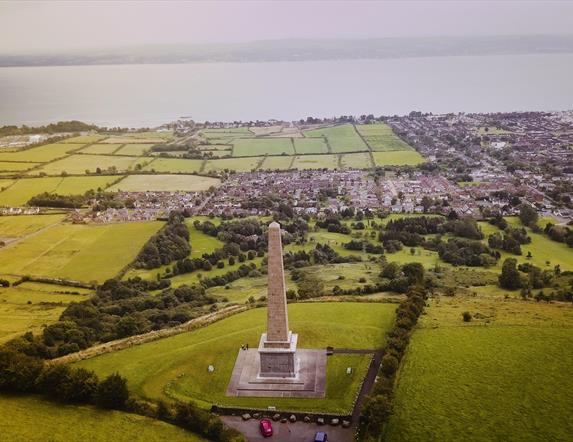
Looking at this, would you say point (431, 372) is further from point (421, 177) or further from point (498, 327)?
point (421, 177)

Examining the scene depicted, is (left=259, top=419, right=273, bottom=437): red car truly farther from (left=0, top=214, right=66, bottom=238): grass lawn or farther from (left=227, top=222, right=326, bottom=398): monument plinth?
(left=0, top=214, right=66, bottom=238): grass lawn

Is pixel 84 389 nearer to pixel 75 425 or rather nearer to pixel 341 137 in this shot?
pixel 75 425

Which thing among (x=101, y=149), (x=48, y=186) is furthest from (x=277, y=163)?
(x=48, y=186)

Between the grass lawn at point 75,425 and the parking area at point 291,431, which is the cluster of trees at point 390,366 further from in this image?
the grass lawn at point 75,425

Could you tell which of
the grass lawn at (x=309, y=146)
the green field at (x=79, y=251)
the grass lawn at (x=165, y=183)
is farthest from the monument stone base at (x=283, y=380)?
the grass lawn at (x=309, y=146)

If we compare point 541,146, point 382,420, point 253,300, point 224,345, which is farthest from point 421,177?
point 382,420
